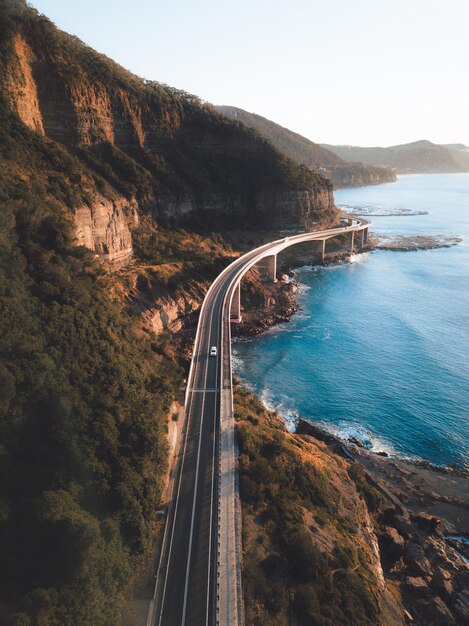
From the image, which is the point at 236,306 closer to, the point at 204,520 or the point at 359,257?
the point at 204,520

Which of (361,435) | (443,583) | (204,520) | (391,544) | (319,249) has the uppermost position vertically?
(319,249)

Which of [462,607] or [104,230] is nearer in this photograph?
[462,607]

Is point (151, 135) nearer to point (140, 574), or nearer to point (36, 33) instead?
point (36, 33)

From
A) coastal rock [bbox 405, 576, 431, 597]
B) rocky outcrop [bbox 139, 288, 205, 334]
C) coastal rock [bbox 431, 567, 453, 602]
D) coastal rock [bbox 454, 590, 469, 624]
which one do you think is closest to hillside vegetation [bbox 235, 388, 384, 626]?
coastal rock [bbox 405, 576, 431, 597]

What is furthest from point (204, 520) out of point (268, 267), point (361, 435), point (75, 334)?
point (268, 267)

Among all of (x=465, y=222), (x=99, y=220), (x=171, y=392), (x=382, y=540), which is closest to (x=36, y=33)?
(x=99, y=220)

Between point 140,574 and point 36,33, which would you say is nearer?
point 140,574
